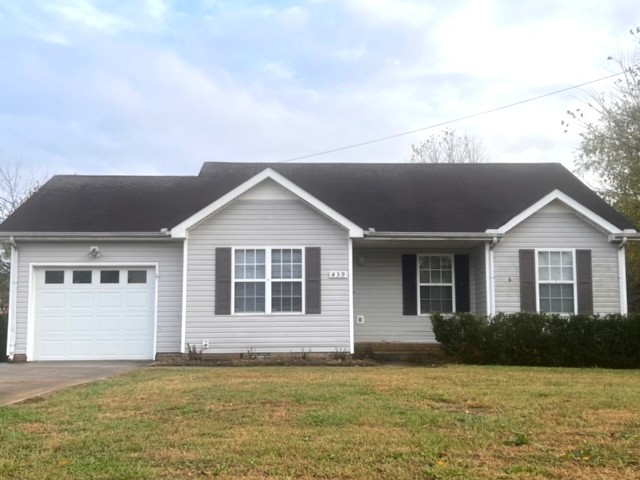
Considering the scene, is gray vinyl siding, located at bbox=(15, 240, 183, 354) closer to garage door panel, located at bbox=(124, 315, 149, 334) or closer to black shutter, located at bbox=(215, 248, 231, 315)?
garage door panel, located at bbox=(124, 315, 149, 334)

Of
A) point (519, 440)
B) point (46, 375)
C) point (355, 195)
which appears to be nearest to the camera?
point (519, 440)

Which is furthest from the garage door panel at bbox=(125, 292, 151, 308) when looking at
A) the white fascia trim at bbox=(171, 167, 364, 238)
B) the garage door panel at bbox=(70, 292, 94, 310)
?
the white fascia trim at bbox=(171, 167, 364, 238)

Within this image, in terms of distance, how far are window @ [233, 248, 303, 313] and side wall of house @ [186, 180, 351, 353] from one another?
0.17 m

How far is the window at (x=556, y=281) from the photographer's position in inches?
575

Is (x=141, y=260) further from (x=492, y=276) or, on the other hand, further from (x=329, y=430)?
(x=329, y=430)

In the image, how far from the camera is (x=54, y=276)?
47.2 feet

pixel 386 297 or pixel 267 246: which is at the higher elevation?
pixel 267 246

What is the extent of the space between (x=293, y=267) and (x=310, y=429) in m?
8.05

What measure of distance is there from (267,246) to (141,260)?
2.92 meters

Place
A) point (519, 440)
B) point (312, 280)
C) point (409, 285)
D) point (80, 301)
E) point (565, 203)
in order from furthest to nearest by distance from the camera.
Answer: point (409, 285) < point (565, 203) < point (80, 301) < point (312, 280) < point (519, 440)

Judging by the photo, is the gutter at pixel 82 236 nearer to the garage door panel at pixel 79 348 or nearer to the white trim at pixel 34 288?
the white trim at pixel 34 288

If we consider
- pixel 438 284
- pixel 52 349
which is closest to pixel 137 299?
pixel 52 349

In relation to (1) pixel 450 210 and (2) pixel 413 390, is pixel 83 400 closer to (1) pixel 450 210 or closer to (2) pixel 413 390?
(2) pixel 413 390

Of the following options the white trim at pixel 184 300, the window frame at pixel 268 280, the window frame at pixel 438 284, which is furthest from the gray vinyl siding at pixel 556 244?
the white trim at pixel 184 300
